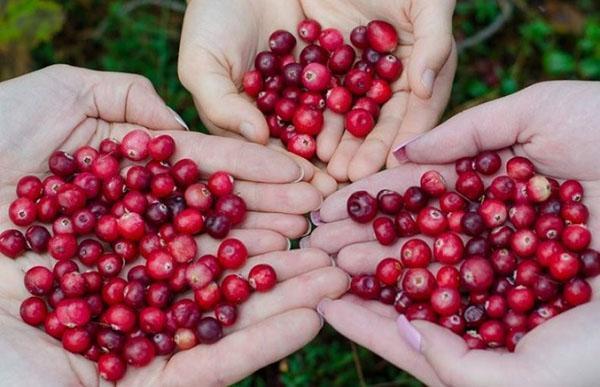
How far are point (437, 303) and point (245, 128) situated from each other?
197 cm

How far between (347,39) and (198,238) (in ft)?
7.73

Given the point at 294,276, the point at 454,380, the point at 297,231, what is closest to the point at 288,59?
the point at 297,231

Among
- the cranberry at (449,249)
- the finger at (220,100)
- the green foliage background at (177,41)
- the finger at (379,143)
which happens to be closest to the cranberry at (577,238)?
the cranberry at (449,249)

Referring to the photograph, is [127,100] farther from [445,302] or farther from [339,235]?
[445,302]

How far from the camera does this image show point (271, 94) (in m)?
6.61

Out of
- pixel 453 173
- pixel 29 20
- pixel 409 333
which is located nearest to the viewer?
pixel 409 333

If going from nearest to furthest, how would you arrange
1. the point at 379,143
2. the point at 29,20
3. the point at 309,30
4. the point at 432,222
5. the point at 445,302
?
1. the point at 445,302
2. the point at 432,222
3. the point at 379,143
4. the point at 309,30
5. the point at 29,20

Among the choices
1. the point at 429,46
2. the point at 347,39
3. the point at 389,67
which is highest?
the point at 429,46

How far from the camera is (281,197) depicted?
19.5ft

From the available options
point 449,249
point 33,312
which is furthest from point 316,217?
point 33,312

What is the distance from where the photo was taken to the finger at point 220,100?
6.10 metres

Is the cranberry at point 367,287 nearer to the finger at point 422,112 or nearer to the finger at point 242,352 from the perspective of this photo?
the finger at point 242,352

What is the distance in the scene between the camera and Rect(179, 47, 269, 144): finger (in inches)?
240

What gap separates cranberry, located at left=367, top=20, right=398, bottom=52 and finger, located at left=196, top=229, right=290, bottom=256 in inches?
74.8
